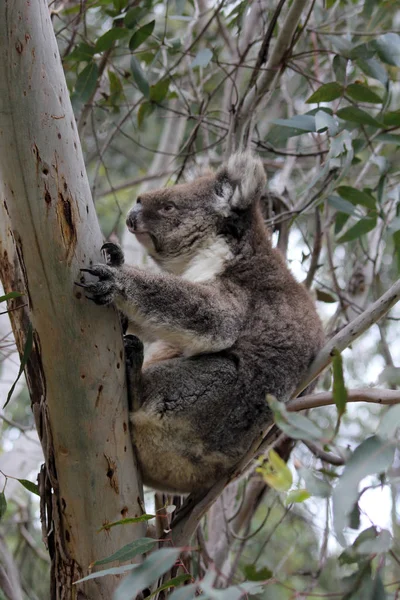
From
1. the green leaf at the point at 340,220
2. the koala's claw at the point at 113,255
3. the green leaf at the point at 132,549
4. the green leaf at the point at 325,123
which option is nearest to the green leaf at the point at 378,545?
the green leaf at the point at 132,549

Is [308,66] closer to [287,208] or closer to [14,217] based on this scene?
[287,208]

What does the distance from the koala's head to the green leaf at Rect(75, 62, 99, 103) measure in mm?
534

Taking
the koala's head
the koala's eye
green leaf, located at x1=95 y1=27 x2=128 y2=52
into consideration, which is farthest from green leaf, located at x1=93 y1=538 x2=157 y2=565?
green leaf, located at x1=95 y1=27 x2=128 y2=52

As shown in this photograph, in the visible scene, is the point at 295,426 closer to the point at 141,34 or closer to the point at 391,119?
the point at 391,119

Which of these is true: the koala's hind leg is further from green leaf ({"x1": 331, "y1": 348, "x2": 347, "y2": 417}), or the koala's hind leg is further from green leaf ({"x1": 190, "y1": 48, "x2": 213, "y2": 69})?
green leaf ({"x1": 190, "y1": 48, "x2": 213, "y2": 69})

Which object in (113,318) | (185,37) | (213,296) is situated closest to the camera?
(113,318)

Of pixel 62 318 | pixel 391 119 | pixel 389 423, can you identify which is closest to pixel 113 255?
pixel 62 318

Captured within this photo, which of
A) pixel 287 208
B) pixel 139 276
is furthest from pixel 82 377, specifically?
pixel 287 208

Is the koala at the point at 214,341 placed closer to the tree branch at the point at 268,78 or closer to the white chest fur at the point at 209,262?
the white chest fur at the point at 209,262

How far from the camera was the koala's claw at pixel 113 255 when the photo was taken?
1.93 m

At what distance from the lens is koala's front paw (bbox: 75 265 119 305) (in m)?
1.74

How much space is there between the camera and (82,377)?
174 centimetres

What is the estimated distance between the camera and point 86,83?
9.59 feet

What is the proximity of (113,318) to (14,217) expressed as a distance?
38 cm
